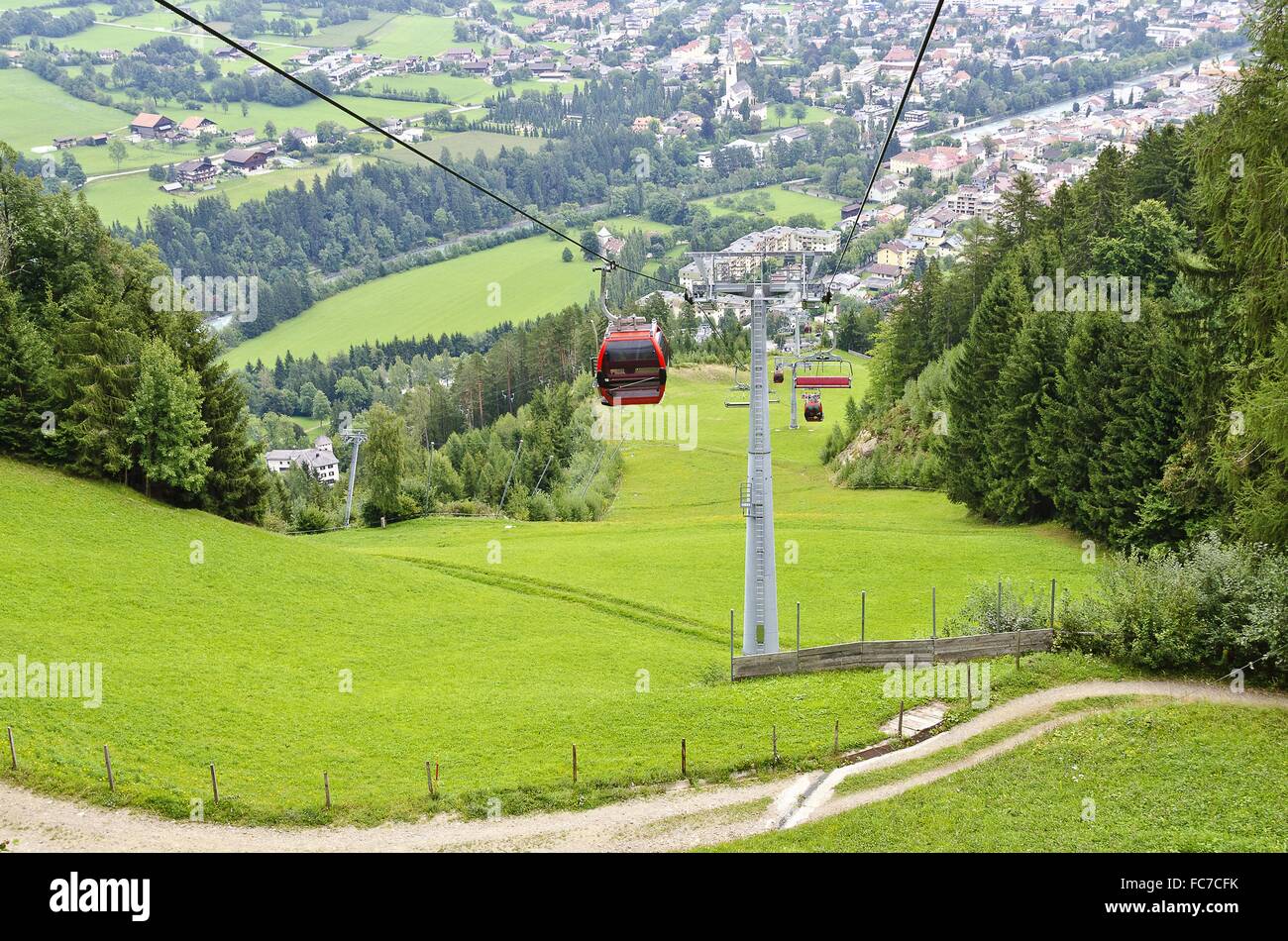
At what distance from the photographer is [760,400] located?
31047mm

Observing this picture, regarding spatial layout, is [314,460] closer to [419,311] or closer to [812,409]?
[419,311]

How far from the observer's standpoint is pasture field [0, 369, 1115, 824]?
25.1m

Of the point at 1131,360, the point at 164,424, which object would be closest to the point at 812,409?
the point at 1131,360

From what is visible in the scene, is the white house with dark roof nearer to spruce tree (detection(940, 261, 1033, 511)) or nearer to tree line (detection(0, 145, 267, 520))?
tree line (detection(0, 145, 267, 520))

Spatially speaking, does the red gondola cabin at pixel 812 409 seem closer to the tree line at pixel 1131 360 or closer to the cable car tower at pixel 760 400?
the tree line at pixel 1131 360

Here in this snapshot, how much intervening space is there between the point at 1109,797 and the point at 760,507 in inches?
497

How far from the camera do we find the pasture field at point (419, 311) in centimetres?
17638

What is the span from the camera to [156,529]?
4781cm

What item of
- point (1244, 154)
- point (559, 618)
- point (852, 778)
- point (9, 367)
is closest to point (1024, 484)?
point (559, 618)

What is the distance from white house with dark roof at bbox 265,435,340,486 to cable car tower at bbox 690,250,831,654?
110 m

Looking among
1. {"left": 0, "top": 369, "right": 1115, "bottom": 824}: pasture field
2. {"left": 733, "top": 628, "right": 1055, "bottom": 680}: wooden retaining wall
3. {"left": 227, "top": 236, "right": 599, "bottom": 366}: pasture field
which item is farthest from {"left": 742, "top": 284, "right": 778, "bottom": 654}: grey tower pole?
{"left": 227, "top": 236, "right": 599, "bottom": 366}: pasture field

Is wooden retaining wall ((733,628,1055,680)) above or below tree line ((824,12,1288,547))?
below

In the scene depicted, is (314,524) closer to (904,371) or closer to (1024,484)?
(1024,484)

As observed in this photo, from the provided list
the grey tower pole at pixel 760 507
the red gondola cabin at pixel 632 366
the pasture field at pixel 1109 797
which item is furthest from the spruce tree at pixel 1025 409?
the pasture field at pixel 1109 797
